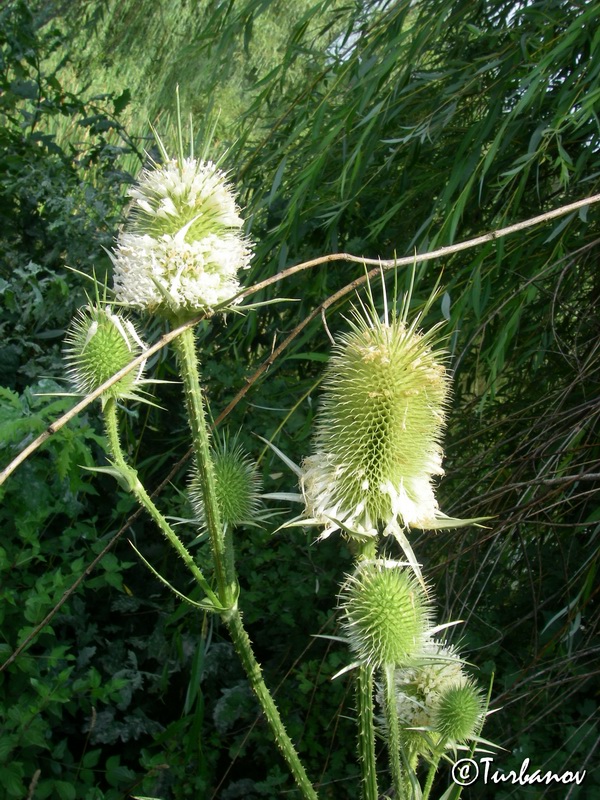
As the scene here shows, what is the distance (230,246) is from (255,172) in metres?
1.42

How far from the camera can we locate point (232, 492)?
3.92 feet

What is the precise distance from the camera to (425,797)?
3.33 ft

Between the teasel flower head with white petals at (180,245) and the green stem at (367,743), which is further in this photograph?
the teasel flower head with white petals at (180,245)

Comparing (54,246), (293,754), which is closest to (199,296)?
(293,754)

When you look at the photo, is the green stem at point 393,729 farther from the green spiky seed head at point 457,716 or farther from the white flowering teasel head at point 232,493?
the white flowering teasel head at point 232,493

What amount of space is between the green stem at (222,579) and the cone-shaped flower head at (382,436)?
121 mm

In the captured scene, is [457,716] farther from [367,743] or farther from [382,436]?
[382,436]

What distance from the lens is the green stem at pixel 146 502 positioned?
0.96 m

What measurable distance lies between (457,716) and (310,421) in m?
0.96

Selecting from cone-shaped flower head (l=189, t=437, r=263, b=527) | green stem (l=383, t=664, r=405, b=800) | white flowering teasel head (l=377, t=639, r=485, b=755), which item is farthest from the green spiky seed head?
cone-shaped flower head (l=189, t=437, r=263, b=527)

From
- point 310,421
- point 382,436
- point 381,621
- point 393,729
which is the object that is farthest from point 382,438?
point 310,421

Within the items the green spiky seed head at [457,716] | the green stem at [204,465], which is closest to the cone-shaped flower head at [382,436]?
the green stem at [204,465]

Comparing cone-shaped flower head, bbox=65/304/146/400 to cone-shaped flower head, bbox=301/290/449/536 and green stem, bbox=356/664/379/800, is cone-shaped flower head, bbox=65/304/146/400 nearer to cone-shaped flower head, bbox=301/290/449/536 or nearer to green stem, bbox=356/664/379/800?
cone-shaped flower head, bbox=301/290/449/536

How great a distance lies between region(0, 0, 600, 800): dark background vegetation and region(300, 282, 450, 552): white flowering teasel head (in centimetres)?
46
